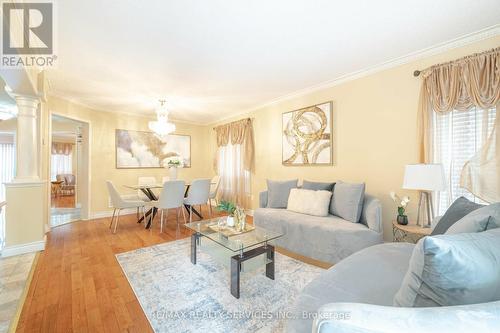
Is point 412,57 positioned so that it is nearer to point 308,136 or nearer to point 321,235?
point 308,136

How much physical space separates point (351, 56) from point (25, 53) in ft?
11.6

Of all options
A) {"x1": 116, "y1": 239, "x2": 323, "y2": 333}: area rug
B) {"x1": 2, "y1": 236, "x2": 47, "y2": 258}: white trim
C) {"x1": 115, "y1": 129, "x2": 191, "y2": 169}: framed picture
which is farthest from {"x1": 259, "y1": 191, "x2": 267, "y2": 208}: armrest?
{"x1": 2, "y1": 236, "x2": 47, "y2": 258}: white trim

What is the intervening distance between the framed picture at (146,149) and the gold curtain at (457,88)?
14.1ft

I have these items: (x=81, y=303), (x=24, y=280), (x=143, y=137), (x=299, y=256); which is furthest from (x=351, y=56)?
(x=143, y=137)

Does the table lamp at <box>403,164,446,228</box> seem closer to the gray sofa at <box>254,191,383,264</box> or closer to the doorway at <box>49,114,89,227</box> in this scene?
the gray sofa at <box>254,191,383,264</box>

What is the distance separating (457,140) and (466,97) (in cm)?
44

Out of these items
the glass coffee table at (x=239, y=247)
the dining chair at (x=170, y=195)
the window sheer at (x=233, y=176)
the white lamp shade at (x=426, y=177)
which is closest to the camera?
the glass coffee table at (x=239, y=247)

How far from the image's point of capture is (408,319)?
0.62 m

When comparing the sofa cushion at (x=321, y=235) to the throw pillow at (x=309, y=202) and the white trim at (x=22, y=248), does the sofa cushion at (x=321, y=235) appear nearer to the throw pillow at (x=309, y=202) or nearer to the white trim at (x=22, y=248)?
the throw pillow at (x=309, y=202)

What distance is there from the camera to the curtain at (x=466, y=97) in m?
2.01

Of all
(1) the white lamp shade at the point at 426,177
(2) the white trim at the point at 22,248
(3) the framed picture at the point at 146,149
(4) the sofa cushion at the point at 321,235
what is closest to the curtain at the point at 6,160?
(3) the framed picture at the point at 146,149

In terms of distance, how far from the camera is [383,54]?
8.30 ft

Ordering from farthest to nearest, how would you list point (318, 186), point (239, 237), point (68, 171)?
1. point (68, 171)
2. point (318, 186)
3. point (239, 237)

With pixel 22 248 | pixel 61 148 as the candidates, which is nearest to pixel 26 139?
pixel 22 248
